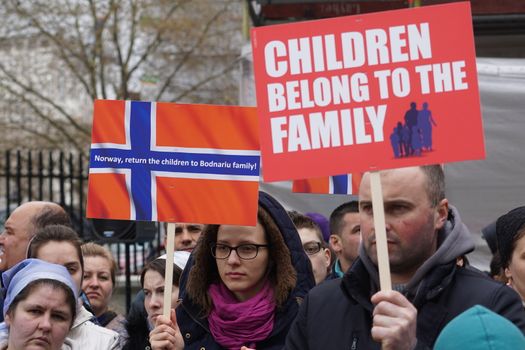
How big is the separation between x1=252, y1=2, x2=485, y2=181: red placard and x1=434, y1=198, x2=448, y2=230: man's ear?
15 cm

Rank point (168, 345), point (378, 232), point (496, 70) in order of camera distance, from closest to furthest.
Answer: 1. point (378, 232)
2. point (168, 345)
3. point (496, 70)

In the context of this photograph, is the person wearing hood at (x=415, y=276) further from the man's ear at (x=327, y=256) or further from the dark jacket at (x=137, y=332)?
the man's ear at (x=327, y=256)

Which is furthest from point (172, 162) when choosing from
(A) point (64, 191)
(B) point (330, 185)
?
(A) point (64, 191)

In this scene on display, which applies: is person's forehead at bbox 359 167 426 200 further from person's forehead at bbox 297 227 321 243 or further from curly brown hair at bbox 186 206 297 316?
person's forehead at bbox 297 227 321 243

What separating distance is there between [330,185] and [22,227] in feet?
6.05

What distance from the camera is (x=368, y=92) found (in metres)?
4.13

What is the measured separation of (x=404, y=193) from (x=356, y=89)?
431mm

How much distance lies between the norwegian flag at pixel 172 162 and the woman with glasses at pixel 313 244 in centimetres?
182

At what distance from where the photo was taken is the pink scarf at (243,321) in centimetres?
485

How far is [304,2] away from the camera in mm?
10578

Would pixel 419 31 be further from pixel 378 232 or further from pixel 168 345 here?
pixel 168 345

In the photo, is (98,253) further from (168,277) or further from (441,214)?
(441,214)

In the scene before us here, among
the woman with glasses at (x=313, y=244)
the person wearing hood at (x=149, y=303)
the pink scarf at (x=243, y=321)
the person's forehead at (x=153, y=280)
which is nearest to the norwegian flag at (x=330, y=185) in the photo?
the woman with glasses at (x=313, y=244)

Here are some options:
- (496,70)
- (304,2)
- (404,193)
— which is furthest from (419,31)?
(304,2)
